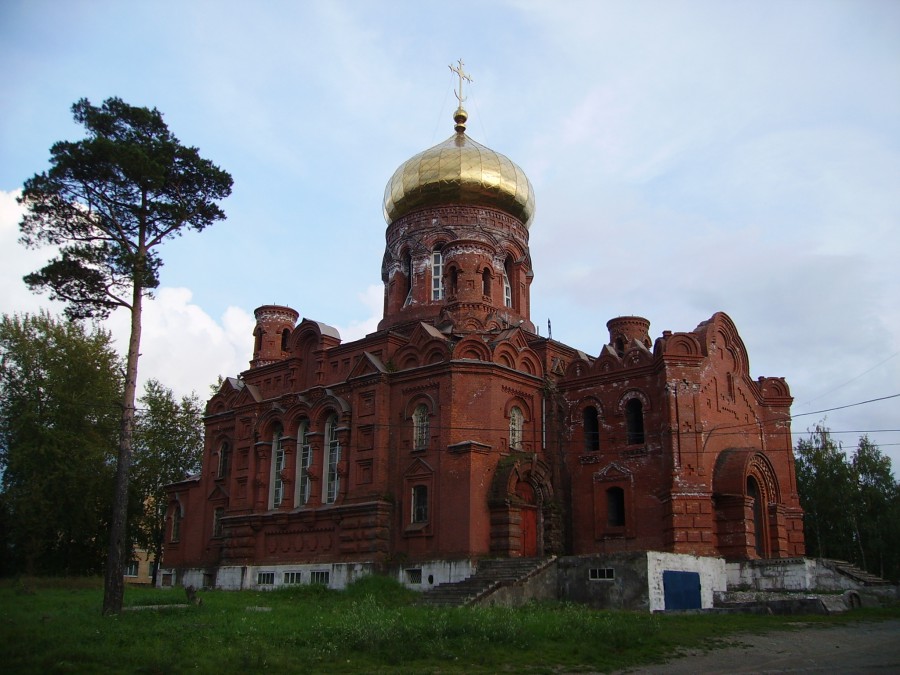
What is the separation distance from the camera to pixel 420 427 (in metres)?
22.6

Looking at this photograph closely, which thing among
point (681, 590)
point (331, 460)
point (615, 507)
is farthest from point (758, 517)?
point (331, 460)

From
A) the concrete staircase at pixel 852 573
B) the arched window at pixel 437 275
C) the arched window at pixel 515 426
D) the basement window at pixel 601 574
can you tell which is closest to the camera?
the basement window at pixel 601 574

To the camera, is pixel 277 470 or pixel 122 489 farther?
pixel 277 470

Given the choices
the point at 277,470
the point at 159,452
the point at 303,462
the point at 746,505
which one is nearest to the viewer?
the point at 746,505

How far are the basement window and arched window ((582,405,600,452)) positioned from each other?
Answer: 4471 millimetres

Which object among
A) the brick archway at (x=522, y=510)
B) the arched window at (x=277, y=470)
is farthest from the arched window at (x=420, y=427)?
the arched window at (x=277, y=470)

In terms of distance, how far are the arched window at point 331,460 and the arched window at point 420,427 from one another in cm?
249

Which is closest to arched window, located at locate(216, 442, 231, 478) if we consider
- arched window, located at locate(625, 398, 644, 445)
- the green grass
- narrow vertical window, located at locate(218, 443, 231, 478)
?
narrow vertical window, located at locate(218, 443, 231, 478)

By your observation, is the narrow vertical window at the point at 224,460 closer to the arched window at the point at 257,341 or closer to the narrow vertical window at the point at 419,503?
the arched window at the point at 257,341

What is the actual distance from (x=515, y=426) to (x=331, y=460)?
5.59 m

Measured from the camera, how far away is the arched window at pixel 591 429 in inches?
899

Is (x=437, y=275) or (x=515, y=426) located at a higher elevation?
(x=437, y=275)

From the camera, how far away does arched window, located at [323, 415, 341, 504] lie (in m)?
24.0

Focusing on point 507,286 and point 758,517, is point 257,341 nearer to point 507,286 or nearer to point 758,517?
point 507,286
